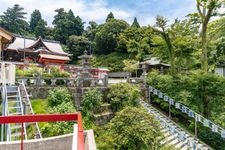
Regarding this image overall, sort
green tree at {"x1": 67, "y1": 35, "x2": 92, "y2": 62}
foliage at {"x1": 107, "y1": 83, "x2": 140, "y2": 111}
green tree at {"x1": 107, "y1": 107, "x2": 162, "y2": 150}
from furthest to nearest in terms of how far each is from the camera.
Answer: green tree at {"x1": 67, "y1": 35, "x2": 92, "y2": 62} → foliage at {"x1": 107, "y1": 83, "x2": 140, "y2": 111} → green tree at {"x1": 107, "y1": 107, "x2": 162, "y2": 150}

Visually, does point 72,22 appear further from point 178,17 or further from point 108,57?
point 178,17

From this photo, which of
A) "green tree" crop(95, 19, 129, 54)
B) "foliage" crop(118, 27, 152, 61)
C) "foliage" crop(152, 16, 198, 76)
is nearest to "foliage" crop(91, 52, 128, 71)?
"foliage" crop(118, 27, 152, 61)

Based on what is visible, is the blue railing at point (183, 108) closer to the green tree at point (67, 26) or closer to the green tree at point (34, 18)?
the green tree at point (67, 26)

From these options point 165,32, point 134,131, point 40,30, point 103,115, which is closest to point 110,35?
point 40,30

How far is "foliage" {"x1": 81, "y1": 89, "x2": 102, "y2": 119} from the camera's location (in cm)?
1756

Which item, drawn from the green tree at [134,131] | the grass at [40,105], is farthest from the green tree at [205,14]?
the grass at [40,105]

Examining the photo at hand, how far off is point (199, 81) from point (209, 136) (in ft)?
12.5

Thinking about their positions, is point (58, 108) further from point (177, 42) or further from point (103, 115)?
point (177, 42)

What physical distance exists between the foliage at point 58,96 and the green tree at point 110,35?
30.3m

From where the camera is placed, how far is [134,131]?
1298cm

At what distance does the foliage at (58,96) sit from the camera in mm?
16578

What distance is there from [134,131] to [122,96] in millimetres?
5831

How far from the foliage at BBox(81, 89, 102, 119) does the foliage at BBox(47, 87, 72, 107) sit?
90cm

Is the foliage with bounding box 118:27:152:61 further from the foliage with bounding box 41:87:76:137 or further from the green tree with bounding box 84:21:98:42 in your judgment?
the foliage with bounding box 41:87:76:137
